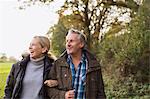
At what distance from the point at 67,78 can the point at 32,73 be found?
0.32 meters

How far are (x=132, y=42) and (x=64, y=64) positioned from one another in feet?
20.5

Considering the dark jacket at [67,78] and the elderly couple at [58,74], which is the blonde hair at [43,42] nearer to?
the elderly couple at [58,74]

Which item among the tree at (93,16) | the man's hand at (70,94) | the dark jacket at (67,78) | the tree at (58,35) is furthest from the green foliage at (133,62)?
the man's hand at (70,94)

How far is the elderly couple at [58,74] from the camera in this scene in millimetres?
3178

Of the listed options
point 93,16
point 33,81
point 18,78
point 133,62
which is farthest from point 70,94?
point 93,16

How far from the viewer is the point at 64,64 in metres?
3.20

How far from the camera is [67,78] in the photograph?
3.17 m

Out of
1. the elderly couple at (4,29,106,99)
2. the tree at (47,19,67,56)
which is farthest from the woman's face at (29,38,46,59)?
the tree at (47,19,67,56)

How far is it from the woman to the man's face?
0.23 metres

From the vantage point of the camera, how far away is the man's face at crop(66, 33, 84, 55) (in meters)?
3.18

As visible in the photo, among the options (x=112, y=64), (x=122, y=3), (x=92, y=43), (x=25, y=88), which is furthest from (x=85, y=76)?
(x=92, y=43)

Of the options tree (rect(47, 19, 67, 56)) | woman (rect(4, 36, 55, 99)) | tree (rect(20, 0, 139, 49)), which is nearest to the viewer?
woman (rect(4, 36, 55, 99))

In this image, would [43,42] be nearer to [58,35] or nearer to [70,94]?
[70,94]

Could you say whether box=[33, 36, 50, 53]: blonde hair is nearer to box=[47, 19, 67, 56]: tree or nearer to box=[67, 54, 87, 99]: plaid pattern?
box=[67, 54, 87, 99]: plaid pattern
